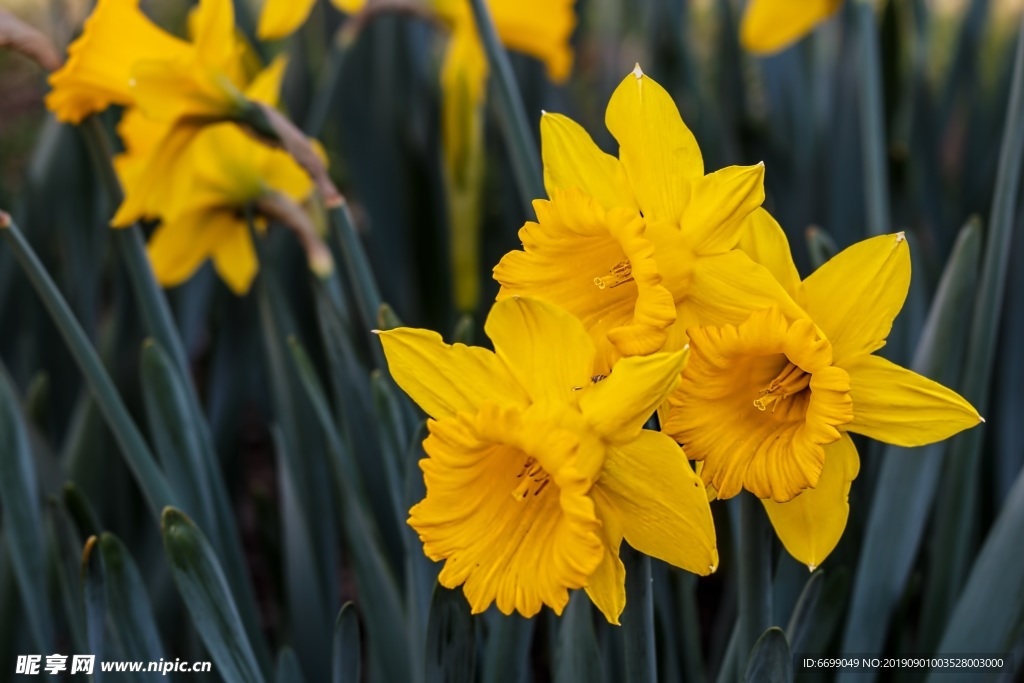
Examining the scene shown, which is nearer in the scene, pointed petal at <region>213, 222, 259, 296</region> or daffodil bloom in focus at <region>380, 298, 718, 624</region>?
daffodil bloom in focus at <region>380, 298, 718, 624</region>

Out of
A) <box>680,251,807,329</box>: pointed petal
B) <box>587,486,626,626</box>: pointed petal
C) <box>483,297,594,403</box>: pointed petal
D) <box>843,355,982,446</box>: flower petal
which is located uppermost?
<box>680,251,807,329</box>: pointed petal

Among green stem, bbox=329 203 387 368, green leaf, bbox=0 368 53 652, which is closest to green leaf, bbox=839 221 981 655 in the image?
green stem, bbox=329 203 387 368

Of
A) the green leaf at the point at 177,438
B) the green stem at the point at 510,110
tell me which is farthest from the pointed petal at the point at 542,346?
the green leaf at the point at 177,438

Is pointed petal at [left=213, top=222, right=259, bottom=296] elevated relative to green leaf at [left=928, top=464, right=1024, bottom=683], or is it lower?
elevated

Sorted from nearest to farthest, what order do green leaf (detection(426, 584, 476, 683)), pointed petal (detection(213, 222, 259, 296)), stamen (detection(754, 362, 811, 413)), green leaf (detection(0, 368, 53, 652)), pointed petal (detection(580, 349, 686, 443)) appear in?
pointed petal (detection(580, 349, 686, 443)) < stamen (detection(754, 362, 811, 413)) < green leaf (detection(426, 584, 476, 683)) < green leaf (detection(0, 368, 53, 652)) < pointed petal (detection(213, 222, 259, 296))

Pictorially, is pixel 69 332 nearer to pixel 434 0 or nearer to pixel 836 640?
pixel 836 640

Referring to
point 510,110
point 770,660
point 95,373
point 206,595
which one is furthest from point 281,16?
point 770,660

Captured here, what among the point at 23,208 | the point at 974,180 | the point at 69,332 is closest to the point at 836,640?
the point at 69,332

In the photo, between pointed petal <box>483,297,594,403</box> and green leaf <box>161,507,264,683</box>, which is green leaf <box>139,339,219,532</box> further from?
pointed petal <box>483,297,594,403</box>
